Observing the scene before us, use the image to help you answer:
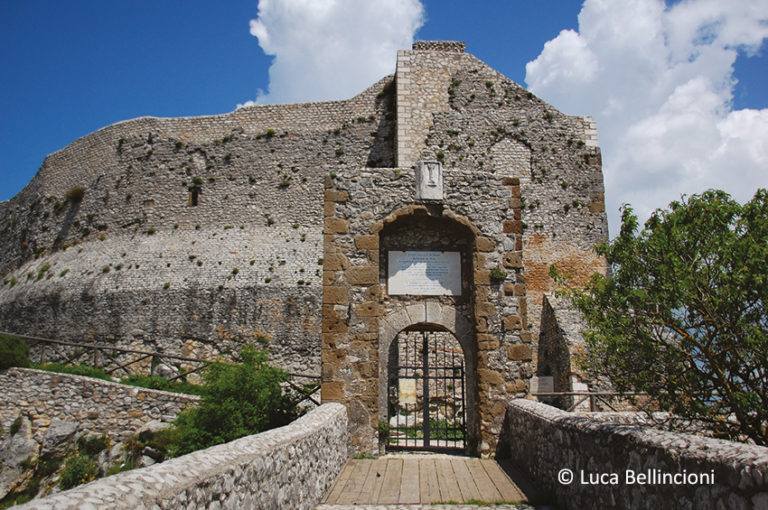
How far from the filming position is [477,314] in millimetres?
7965

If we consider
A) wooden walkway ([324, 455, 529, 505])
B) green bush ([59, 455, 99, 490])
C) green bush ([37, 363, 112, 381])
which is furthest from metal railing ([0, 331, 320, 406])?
wooden walkway ([324, 455, 529, 505])

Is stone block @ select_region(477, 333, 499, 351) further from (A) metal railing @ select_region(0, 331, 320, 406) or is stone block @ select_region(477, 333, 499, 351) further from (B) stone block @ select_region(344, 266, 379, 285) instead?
(A) metal railing @ select_region(0, 331, 320, 406)

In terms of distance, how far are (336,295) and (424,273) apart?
55.5 inches

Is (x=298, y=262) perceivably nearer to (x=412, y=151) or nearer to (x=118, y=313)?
(x=412, y=151)

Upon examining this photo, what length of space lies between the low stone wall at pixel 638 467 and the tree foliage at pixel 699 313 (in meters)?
0.83

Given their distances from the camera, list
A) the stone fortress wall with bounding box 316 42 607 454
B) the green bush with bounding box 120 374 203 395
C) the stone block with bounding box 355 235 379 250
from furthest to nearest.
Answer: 1. the green bush with bounding box 120 374 203 395
2. the stone block with bounding box 355 235 379 250
3. the stone fortress wall with bounding box 316 42 607 454

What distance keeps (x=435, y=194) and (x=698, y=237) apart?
13.1ft

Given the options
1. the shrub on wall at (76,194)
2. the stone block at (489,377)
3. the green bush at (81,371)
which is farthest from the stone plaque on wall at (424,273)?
the shrub on wall at (76,194)

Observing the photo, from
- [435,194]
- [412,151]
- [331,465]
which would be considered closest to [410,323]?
[435,194]

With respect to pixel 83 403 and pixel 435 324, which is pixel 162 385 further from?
pixel 435 324

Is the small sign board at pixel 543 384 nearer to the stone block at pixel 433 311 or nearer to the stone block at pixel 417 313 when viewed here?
the stone block at pixel 433 311

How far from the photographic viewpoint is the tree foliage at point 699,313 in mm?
4445

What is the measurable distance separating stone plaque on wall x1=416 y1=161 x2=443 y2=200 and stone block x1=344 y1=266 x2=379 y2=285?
1.32 metres

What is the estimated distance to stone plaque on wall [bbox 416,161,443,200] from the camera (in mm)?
8195
